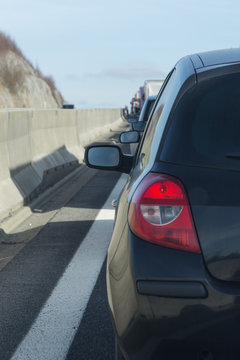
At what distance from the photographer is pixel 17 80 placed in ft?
249

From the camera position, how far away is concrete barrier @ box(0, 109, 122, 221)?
10281 millimetres

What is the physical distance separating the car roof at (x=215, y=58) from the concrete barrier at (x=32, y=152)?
5.89 m

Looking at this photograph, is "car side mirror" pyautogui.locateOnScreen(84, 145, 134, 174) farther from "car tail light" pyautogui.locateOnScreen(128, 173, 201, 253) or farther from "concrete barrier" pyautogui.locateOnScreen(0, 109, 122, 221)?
"concrete barrier" pyautogui.locateOnScreen(0, 109, 122, 221)

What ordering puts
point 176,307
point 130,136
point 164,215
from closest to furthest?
point 176,307 → point 164,215 → point 130,136

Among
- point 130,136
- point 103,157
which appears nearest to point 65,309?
point 103,157

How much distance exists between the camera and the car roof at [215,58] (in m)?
3.29

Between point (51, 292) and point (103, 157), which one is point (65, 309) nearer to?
point (51, 292)

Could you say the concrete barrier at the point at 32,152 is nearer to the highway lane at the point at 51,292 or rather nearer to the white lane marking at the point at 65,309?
the highway lane at the point at 51,292

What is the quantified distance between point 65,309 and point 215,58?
2582 millimetres

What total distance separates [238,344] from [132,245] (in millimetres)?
534

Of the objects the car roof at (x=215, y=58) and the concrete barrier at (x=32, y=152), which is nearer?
the car roof at (x=215, y=58)

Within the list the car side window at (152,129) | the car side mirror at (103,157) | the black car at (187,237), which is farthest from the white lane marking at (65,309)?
the black car at (187,237)

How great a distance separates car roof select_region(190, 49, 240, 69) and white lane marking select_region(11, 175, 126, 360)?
190 centimetres

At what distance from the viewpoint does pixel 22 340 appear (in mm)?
4758
